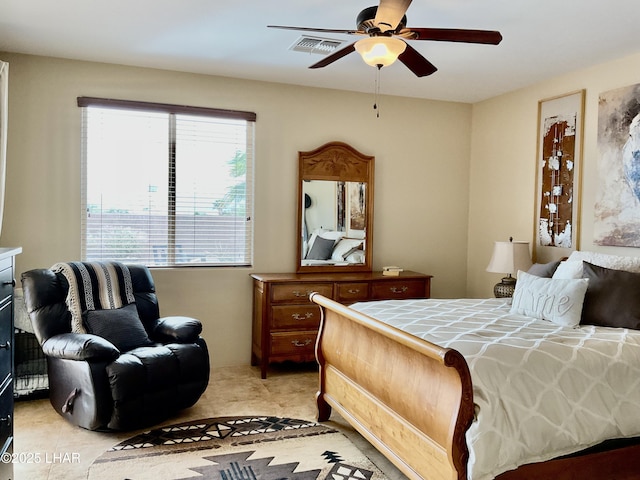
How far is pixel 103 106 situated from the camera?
4.22m

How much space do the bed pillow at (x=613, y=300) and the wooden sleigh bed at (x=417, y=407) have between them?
0.80 meters

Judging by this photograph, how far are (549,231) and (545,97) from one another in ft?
3.80

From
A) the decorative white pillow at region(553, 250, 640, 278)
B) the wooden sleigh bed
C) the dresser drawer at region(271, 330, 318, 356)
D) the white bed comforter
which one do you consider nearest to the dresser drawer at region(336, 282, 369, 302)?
the dresser drawer at region(271, 330, 318, 356)

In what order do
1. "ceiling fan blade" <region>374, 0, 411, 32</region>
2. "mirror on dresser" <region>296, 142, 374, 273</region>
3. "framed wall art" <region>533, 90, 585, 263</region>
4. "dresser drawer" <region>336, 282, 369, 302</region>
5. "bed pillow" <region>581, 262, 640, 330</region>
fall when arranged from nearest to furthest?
"ceiling fan blade" <region>374, 0, 411, 32</region> < "bed pillow" <region>581, 262, 640, 330</region> < "framed wall art" <region>533, 90, 585, 263</region> < "dresser drawer" <region>336, 282, 369, 302</region> < "mirror on dresser" <region>296, 142, 374, 273</region>

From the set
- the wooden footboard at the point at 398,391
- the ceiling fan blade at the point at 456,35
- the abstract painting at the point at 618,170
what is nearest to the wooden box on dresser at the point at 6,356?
the wooden footboard at the point at 398,391

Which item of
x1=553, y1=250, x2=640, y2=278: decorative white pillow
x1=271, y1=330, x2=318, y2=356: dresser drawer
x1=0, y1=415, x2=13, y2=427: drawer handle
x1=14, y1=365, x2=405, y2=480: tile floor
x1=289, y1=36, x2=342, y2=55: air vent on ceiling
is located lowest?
x1=14, y1=365, x2=405, y2=480: tile floor

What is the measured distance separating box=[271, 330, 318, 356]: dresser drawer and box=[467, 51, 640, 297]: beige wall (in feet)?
6.37

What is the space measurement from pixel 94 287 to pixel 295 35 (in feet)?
7.26

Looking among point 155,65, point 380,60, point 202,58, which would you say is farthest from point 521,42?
point 155,65

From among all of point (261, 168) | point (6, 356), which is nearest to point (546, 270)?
point (261, 168)

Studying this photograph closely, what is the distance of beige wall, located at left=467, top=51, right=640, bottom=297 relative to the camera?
4047 mm

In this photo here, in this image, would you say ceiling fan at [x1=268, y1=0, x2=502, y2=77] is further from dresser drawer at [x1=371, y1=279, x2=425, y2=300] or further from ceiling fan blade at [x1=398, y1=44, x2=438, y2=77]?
dresser drawer at [x1=371, y1=279, x2=425, y2=300]

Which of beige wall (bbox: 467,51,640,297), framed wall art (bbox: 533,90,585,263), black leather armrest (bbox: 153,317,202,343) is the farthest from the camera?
framed wall art (bbox: 533,90,585,263)

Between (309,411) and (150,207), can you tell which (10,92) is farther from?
(309,411)
